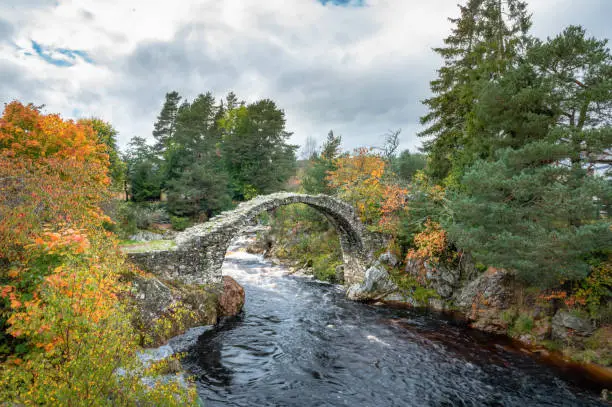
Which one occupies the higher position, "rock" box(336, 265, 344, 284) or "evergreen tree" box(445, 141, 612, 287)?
"evergreen tree" box(445, 141, 612, 287)

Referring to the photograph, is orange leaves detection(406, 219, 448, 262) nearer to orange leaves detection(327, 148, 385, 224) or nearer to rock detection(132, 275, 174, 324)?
orange leaves detection(327, 148, 385, 224)

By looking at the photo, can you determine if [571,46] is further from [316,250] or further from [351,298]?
[316,250]

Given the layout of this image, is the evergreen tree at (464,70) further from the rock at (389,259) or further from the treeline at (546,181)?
the rock at (389,259)

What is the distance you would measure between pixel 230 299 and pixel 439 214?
11.3m

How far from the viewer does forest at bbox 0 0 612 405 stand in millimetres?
4641

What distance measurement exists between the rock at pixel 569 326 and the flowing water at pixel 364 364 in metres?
1.51

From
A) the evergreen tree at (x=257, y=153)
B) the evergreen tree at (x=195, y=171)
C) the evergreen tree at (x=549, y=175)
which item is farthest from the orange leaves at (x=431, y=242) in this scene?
the evergreen tree at (x=257, y=153)

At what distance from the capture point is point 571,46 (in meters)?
10.8

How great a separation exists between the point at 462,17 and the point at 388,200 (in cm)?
1420

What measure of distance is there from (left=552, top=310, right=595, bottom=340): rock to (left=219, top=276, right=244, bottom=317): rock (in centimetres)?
1240

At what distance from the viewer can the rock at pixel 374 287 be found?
1667 centimetres

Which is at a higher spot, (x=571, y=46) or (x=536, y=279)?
(x=571, y=46)

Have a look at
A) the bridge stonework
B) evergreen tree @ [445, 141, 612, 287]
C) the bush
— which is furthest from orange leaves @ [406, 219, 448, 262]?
the bush

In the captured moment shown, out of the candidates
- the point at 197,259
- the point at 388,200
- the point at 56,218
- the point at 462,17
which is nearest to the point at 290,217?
the point at 388,200
